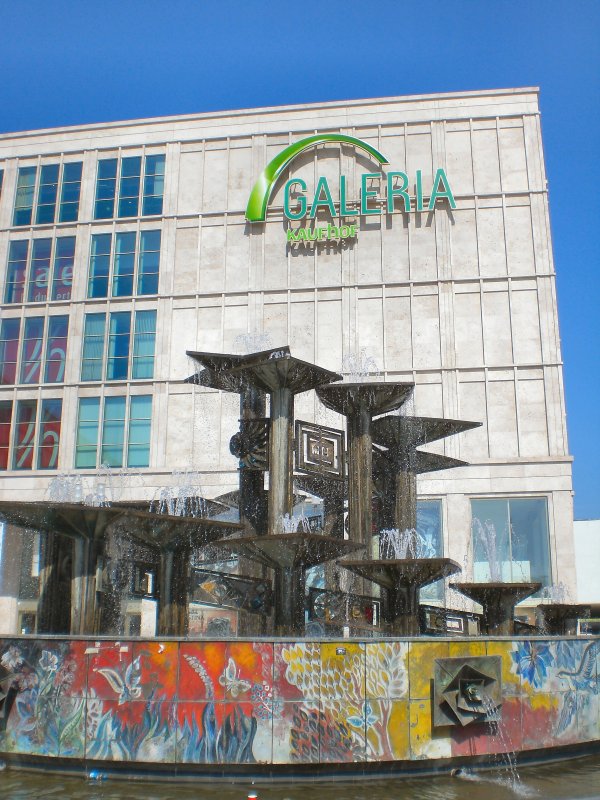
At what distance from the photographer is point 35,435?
37188 mm

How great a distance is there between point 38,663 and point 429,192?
30.5m

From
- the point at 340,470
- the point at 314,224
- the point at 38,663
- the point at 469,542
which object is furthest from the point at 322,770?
the point at 314,224

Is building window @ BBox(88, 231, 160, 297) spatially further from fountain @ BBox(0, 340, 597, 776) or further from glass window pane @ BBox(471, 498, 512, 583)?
fountain @ BBox(0, 340, 597, 776)

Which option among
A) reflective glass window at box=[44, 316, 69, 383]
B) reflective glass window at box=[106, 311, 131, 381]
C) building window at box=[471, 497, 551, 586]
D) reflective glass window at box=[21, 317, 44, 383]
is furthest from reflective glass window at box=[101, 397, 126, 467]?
building window at box=[471, 497, 551, 586]

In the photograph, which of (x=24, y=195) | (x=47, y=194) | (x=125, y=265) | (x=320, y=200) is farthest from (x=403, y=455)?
(x=24, y=195)

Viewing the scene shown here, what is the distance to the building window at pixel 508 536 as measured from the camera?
1304 inches

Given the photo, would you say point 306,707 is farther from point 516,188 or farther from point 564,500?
point 516,188

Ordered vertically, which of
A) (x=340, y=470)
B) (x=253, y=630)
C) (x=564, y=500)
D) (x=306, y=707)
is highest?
(x=564, y=500)

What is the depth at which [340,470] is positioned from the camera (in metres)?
16.6

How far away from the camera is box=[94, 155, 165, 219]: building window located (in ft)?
130

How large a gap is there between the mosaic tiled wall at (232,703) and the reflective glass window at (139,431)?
24873 mm

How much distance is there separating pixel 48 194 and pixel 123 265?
571 centimetres

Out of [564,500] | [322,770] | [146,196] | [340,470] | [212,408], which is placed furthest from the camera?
[146,196]

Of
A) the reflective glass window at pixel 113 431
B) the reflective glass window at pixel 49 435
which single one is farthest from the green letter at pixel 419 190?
the reflective glass window at pixel 49 435
